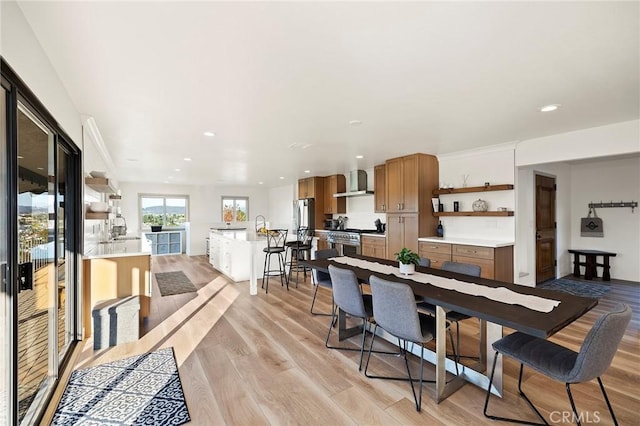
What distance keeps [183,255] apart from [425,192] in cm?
779

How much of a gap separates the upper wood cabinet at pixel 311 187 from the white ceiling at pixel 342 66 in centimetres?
401

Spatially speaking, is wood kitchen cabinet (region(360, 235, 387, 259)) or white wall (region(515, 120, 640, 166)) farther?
wood kitchen cabinet (region(360, 235, 387, 259))

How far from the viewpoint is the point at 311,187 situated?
8062 millimetres

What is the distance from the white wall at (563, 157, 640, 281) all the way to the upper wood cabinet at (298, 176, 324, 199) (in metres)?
5.59

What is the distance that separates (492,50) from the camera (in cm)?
192

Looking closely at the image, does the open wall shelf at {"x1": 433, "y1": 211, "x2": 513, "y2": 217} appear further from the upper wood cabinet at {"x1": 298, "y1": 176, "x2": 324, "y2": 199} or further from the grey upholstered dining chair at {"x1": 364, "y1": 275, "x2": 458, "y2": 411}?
the upper wood cabinet at {"x1": 298, "y1": 176, "x2": 324, "y2": 199}

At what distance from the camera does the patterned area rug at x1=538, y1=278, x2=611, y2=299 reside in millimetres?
4621

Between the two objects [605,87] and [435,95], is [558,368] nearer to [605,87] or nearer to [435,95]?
[435,95]

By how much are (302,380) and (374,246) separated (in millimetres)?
3948

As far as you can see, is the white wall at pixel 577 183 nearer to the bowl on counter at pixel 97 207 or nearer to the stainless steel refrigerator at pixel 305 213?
the stainless steel refrigerator at pixel 305 213

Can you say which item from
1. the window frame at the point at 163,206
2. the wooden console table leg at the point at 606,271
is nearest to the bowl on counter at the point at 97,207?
the window frame at the point at 163,206

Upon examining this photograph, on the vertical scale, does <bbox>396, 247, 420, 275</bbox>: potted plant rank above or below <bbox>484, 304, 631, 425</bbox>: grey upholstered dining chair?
above

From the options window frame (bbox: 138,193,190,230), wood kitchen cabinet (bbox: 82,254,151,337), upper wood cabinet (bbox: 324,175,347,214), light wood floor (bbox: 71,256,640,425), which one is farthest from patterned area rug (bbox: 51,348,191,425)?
window frame (bbox: 138,193,190,230)

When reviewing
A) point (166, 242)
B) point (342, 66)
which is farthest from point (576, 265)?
point (166, 242)
